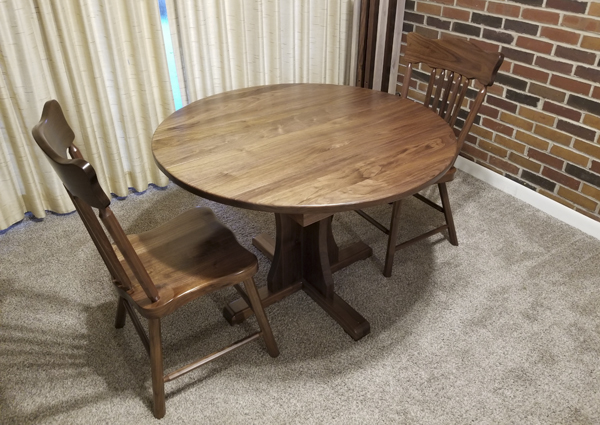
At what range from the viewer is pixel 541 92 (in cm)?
232

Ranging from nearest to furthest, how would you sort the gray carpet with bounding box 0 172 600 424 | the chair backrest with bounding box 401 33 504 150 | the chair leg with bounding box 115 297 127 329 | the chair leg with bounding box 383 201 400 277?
the gray carpet with bounding box 0 172 600 424
the chair leg with bounding box 115 297 127 329
the chair backrest with bounding box 401 33 504 150
the chair leg with bounding box 383 201 400 277

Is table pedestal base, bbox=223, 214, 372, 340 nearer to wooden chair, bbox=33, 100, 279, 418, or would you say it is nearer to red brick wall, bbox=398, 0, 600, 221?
wooden chair, bbox=33, 100, 279, 418

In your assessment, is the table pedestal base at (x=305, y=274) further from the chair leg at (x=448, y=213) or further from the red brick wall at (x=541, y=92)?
the red brick wall at (x=541, y=92)

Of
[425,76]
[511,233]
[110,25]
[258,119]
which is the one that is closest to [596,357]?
[511,233]

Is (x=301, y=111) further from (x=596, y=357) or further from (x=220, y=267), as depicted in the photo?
(x=596, y=357)

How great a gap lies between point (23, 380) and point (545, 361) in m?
1.78

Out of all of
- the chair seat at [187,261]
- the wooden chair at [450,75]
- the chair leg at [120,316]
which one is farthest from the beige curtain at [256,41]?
the chair leg at [120,316]

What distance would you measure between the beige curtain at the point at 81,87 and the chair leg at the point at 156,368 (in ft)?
4.40

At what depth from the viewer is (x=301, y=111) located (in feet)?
5.91

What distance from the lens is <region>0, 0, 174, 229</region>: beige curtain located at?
203 centimetres

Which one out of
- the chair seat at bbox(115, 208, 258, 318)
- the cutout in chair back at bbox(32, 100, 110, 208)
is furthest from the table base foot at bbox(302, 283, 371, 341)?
the cutout in chair back at bbox(32, 100, 110, 208)

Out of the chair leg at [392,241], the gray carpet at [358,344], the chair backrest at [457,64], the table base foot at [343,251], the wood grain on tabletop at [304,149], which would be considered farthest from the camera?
the table base foot at [343,251]

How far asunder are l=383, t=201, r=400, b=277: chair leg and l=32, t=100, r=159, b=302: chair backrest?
1045 mm

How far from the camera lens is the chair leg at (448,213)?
210cm
